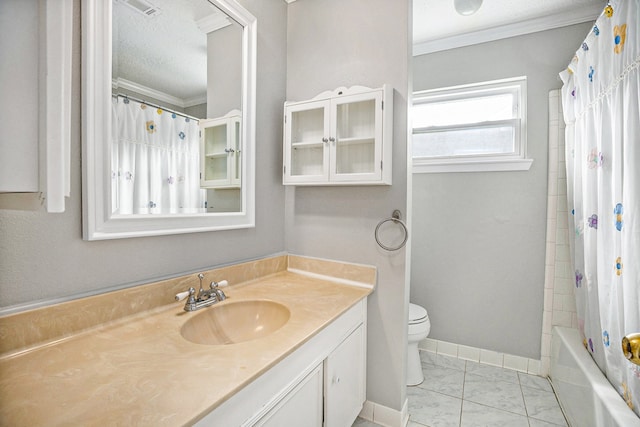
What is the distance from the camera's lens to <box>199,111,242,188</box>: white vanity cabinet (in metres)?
1.33

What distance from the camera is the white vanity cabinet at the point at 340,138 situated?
1.44m

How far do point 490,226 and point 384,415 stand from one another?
1.51 meters

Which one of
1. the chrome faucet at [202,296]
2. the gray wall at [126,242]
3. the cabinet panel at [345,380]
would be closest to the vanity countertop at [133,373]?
the chrome faucet at [202,296]

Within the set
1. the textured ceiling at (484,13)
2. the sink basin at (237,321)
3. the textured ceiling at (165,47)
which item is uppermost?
the textured ceiling at (484,13)

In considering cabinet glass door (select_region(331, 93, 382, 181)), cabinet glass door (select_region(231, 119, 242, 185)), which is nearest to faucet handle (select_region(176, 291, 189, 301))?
cabinet glass door (select_region(231, 119, 242, 185))

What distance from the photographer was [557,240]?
201cm

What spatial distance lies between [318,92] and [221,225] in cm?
97

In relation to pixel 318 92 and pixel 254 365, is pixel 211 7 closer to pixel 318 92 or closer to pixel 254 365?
pixel 318 92

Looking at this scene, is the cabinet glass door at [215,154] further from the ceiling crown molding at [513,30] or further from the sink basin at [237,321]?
the ceiling crown molding at [513,30]

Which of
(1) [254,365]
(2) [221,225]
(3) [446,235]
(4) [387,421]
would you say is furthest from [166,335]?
(3) [446,235]

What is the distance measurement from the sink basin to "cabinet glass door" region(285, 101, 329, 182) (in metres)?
0.71

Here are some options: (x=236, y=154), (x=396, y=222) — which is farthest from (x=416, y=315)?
(x=236, y=154)

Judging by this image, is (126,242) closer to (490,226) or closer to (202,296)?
(202,296)

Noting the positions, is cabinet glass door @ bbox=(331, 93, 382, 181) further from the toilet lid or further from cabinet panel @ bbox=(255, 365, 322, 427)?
the toilet lid
